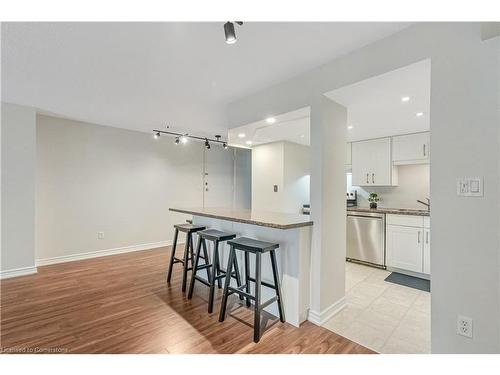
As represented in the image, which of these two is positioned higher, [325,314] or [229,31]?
[229,31]

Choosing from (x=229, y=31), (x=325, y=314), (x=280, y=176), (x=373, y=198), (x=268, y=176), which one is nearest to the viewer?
(x=229, y=31)

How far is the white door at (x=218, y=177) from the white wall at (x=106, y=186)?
20cm

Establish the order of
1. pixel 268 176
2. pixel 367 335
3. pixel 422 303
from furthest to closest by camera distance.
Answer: pixel 268 176
pixel 422 303
pixel 367 335

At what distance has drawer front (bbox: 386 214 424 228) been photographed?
133 inches

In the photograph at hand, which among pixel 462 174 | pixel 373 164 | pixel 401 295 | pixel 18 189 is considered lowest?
pixel 401 295

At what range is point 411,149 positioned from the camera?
12.7 ft

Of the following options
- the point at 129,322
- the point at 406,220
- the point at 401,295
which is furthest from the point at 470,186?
the point at 129,322

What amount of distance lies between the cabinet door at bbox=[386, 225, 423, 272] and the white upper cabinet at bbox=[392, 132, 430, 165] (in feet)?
3.77

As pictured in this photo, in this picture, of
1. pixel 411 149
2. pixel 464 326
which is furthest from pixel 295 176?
pixel 464 326

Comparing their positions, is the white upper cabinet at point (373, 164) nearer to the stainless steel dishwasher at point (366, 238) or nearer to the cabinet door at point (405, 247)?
the stainless steel dishwasher at point (366, 238)

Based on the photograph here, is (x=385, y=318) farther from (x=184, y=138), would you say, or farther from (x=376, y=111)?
(x=184, y=138)

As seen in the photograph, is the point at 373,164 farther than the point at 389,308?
Yes

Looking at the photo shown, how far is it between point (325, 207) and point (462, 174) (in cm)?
101

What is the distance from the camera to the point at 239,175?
6.50m
